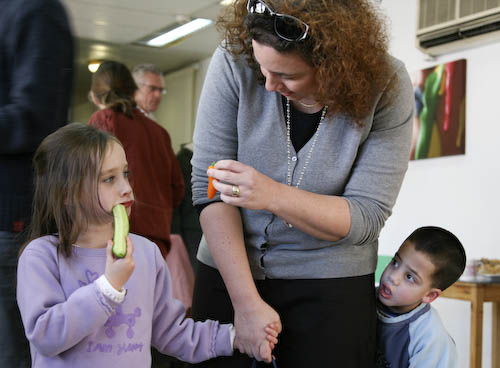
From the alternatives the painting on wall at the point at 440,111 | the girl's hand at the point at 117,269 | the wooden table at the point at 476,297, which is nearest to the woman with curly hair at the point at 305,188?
the girl's hand at the point at 117,269

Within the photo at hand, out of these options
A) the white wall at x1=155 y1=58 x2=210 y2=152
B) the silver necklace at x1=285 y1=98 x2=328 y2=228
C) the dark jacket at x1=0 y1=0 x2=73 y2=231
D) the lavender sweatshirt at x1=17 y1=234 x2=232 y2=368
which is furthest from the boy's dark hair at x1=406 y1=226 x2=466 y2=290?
the white wall at x1=155 y1=58 x2=210 y2=152

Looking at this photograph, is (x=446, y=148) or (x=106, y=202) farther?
(x=446, y=148)

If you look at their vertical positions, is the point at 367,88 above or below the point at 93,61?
below

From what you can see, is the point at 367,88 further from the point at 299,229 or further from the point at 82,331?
the point at 82,331

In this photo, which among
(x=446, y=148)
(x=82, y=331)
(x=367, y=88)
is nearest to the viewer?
(x=82, y=331)

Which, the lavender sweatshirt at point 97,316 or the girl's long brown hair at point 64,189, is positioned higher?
the girl's long brown hair at point 64,189

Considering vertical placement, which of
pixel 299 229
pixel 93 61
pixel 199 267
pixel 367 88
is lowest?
pixel 199 267

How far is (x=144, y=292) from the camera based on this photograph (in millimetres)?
1485

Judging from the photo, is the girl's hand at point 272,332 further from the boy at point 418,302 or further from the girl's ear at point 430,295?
the girl's ear at point 430,295

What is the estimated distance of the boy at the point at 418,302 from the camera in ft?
5.66

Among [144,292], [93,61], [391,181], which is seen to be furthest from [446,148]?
[93,61]

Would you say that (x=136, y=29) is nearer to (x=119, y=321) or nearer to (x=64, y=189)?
(x=64, y=189)

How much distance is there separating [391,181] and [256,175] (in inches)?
15.1

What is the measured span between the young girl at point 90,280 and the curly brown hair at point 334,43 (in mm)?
391
